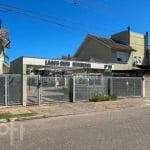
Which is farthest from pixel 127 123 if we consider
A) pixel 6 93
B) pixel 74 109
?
pixel 6 93

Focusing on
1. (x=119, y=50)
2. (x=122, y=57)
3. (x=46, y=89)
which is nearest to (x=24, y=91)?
(x=46, y=89)

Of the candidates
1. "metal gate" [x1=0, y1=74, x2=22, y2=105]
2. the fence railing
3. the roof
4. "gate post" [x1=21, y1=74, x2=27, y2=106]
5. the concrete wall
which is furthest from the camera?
the roof

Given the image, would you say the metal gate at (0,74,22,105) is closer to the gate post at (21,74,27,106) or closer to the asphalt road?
the gate post at (21,74,27,106)

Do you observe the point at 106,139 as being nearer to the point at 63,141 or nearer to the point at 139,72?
the point at 63,141

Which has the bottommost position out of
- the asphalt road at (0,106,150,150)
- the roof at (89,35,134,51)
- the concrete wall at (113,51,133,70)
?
the asphalt road at (0,106,150,150)

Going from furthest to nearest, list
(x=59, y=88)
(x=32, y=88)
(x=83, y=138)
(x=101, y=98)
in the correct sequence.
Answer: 1. (x=101, y=98)
2. (x=59, y=88)
3. (x=32, y=88)
4. (x=83, y=138)

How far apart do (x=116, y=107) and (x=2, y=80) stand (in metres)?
7.47

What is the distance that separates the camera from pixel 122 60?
37.3 metres

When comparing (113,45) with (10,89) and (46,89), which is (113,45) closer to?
(46,89)

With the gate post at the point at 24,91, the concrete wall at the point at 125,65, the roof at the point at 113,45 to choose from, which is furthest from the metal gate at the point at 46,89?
the roof at the point at 113,45

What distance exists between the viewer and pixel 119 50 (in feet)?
121

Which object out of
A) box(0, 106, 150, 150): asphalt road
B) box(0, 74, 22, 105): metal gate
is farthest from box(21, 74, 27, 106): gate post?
box(0, 106, 150, 150): asphalt road

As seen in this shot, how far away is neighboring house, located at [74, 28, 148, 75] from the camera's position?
36.3 metres

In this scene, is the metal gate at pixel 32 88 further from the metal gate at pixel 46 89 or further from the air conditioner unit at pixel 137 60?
the air conditioner unit at pixel 137 60
